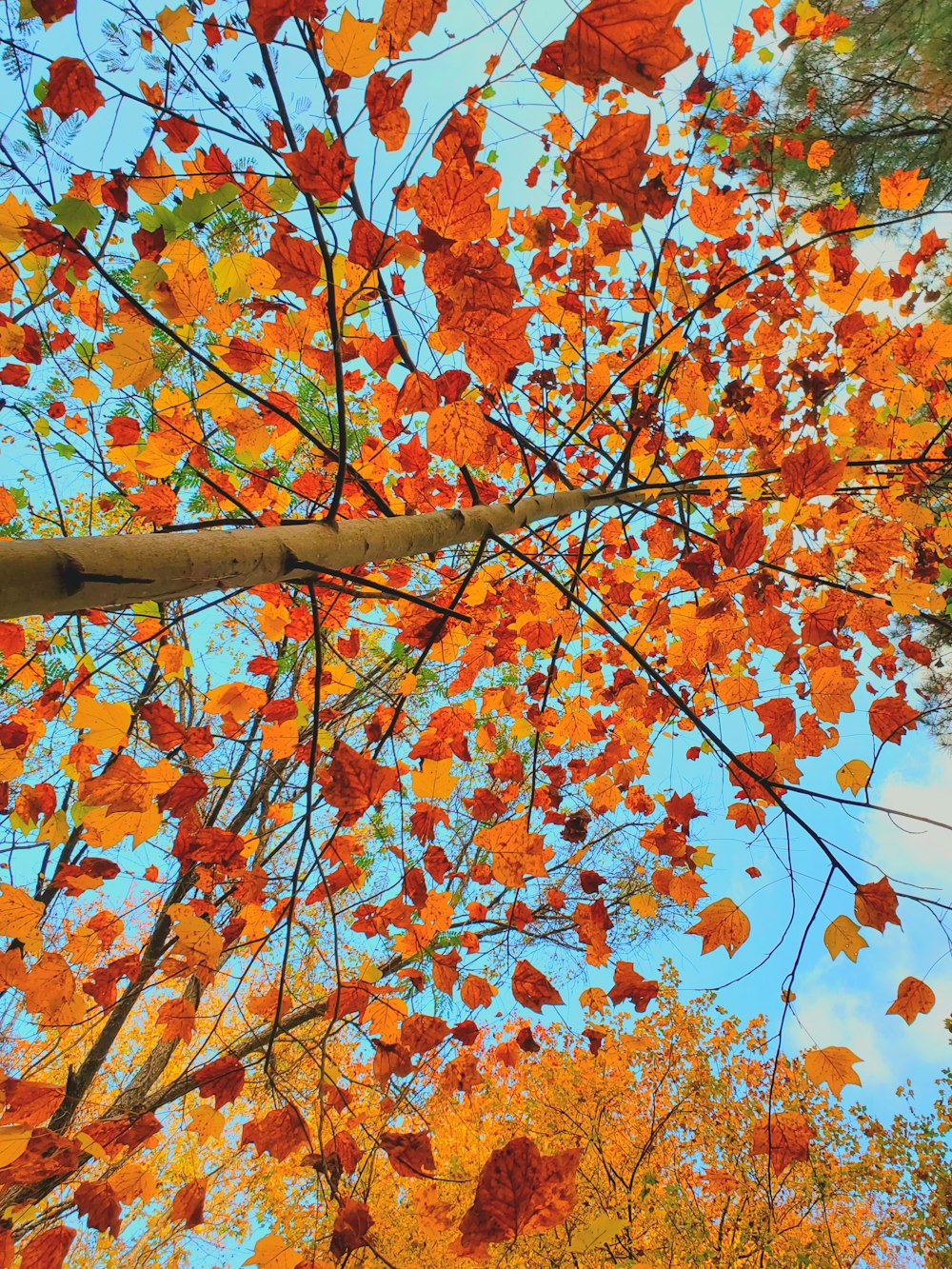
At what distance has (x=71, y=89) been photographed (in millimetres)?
1573

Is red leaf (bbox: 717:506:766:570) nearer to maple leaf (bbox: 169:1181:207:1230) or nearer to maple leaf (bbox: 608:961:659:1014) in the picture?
maple leaf (bbox: 608:961:659:1014)

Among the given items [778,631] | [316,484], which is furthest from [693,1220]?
[316,484]

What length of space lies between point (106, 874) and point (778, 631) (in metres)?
2.80

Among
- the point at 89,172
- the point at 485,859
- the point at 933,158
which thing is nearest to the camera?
the point at 89,172

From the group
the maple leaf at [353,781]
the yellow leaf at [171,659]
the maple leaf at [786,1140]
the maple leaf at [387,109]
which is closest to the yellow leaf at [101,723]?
the maple leaf at [353,781]

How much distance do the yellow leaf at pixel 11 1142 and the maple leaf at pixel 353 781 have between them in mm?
1111

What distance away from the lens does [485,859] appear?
4.85 m

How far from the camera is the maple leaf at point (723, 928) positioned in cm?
166

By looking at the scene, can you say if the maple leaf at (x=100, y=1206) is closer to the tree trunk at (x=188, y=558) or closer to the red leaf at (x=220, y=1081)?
the red leaf at (x=220, y=1081)

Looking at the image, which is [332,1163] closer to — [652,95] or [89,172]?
[652,95]

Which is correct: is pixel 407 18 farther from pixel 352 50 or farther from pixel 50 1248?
pixel 50 1248

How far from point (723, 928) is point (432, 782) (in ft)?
3.14

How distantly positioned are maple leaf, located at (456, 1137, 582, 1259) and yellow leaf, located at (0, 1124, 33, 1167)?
1.12m

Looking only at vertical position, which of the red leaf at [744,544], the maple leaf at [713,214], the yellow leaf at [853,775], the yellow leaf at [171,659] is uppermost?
the maple leaf at [713,214]
